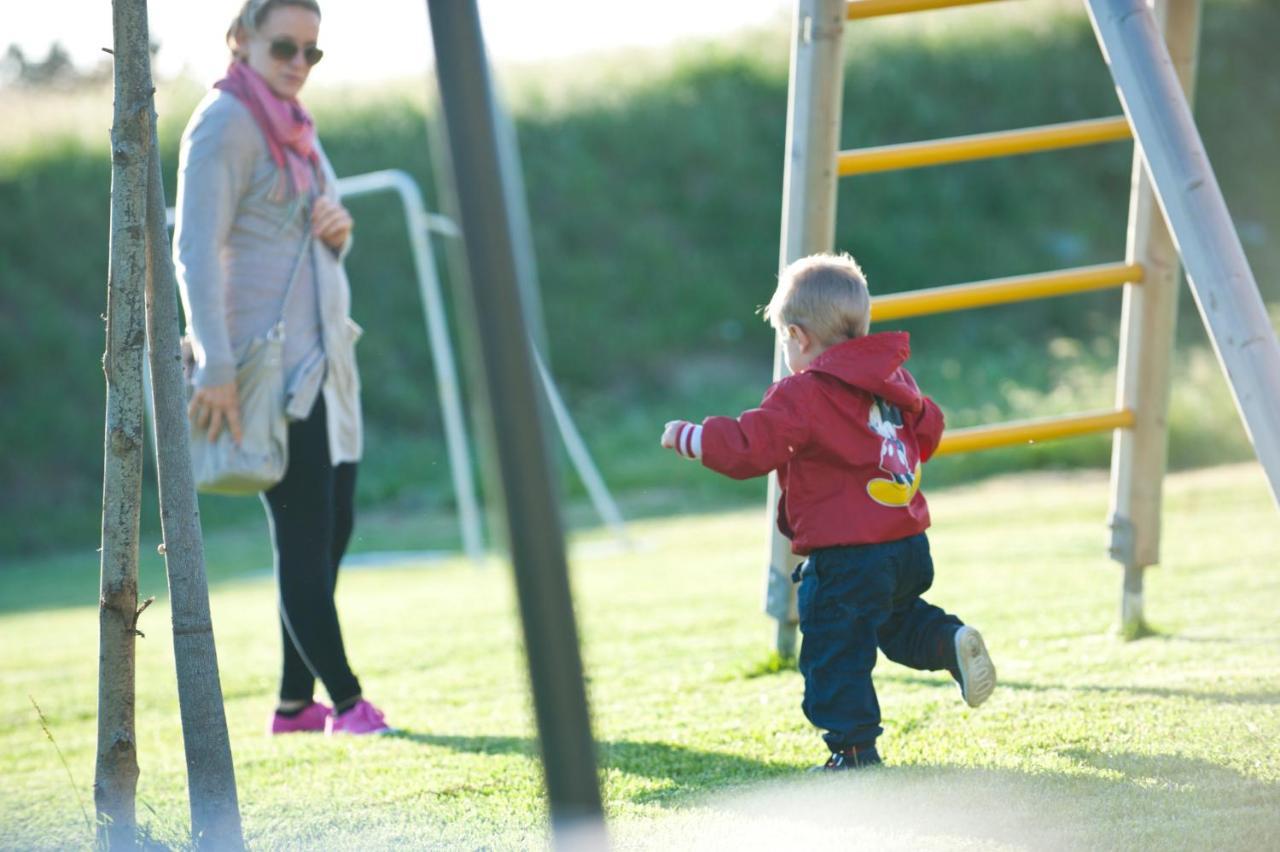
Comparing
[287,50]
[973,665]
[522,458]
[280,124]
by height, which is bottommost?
[973,665]

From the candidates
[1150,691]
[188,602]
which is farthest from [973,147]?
[188,602]

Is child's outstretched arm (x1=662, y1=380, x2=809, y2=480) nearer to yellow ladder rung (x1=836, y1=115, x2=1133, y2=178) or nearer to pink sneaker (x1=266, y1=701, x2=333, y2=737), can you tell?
yellow ladder rung (x1=836, y1=115, x2=1133, y2=178)

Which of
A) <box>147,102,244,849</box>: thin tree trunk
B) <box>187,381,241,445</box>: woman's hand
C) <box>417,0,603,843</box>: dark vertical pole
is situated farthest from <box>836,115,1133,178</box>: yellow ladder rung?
<box>417,0,603,843</box>: dark vertical pole

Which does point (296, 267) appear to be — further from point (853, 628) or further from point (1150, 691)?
point (1150, 691)

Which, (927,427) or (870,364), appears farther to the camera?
(927,427)

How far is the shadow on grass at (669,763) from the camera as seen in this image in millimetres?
2242

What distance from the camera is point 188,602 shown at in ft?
6.32

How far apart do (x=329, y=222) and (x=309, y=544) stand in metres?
0.66

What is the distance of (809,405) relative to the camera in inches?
89.0

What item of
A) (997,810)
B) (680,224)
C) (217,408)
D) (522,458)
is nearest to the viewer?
(522,458)

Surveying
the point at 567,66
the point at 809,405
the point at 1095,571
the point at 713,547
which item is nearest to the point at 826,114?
the point at 809,405

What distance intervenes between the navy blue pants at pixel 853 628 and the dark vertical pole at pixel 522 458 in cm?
124

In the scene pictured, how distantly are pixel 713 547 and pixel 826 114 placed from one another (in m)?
4.66

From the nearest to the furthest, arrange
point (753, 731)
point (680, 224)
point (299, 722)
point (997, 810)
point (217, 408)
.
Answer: point (997, 810) → point (753, 731) → point (217, 408) → point (299, 722) → point (680, 224)
